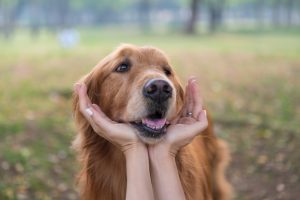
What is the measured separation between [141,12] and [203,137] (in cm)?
6378

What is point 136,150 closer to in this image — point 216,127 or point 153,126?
point 153,126

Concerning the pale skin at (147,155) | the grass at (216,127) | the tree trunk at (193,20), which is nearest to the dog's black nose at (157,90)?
the pale skin at (147,155)

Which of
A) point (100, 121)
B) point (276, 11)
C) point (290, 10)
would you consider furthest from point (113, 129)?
point (276, 11)

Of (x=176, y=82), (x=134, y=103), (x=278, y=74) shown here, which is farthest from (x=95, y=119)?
(x=278, y=74)

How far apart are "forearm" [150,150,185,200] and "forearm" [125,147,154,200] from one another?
0.27 feet

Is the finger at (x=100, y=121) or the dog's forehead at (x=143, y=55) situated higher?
the dog's forehead at (x=143, y=55)

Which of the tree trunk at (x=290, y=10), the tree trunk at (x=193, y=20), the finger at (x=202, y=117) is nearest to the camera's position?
the finger at (x=202, y=117)

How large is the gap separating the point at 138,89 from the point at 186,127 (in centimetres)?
40

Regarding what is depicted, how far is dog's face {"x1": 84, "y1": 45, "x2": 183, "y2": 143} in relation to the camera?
315cm

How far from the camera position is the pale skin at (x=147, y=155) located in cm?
313

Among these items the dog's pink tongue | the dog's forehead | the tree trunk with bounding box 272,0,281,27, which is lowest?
the tree trunk with bounding box 272,0,281,27

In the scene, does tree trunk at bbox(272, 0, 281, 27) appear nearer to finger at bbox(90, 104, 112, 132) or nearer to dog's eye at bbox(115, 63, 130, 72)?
dog's eye at bbox(115, 63, 130, 72)

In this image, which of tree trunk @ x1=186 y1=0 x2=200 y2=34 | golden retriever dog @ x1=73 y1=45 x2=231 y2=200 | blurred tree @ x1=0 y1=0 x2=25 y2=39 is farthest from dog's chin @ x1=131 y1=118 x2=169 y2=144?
blurred tree @ x1=0 y1=0 x2=25 y2=39

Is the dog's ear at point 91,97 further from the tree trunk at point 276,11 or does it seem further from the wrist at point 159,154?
the tree trunk at point 276,11
